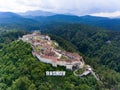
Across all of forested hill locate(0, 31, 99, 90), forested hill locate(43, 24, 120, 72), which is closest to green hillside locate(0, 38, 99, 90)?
forested hill locate(0, 31, 99, 90)

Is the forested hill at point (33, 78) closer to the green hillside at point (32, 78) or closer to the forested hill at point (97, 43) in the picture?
the green hillside at point (32, 78)

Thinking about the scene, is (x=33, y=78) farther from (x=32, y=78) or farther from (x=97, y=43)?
(x=97, y=43)

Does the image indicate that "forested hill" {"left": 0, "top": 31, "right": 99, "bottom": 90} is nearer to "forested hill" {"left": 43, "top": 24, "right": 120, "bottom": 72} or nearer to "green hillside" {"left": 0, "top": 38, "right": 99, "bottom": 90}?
"green hillside" {"left": 0, "top": 38, "right": 99, "bottom": 90}

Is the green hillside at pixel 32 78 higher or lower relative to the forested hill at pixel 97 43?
higher

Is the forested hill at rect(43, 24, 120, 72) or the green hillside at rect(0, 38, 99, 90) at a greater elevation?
the green hillside at rect(0, 38, 99, 90)

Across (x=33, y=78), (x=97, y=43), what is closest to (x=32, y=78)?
(x=33, y=78)

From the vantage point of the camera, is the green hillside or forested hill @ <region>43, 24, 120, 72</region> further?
forested hill @ <region>43, 24, 120, 72</region>

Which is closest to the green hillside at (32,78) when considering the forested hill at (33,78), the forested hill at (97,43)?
the forested hill at (33,78)

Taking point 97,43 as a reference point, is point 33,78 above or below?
above

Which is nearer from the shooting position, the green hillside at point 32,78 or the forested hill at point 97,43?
the green hillside at point 32,78

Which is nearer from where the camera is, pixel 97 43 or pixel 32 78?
pixel 32 78

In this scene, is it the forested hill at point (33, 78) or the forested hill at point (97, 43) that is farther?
the forested hill at point (97, 43)

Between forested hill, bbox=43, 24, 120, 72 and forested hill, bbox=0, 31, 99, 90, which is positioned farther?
forested hill, bbox=43, 24, 120, 72

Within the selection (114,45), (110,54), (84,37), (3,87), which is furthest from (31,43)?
(84,37)
